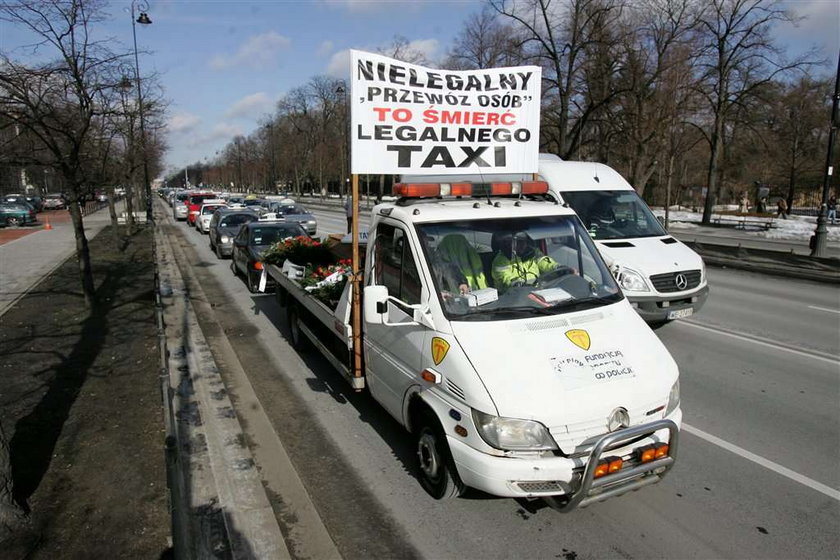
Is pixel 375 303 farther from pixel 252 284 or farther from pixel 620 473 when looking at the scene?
pixel 252 284

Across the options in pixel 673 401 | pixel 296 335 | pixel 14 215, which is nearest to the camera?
pixel 673 401

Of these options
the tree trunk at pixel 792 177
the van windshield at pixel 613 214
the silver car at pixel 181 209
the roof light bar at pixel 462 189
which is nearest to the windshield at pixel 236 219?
the van windshield at pixel 613 214

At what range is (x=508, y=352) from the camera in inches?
152

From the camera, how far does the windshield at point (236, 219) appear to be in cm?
1991

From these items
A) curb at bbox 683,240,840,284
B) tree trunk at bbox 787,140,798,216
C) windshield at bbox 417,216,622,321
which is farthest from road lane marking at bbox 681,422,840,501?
tree trunk at bbox 787,140,798,216

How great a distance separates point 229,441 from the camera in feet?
17.9

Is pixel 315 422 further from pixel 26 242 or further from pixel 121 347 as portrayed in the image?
pixel 26 242

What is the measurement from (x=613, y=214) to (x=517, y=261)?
546cm

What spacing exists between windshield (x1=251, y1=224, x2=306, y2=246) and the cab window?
8990mm

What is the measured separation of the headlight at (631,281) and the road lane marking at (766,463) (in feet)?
8.85

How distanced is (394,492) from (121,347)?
5.36 meters

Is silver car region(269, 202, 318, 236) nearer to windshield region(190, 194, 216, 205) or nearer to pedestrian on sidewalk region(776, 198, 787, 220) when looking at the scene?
windshield region(190, 194, 216, 205)

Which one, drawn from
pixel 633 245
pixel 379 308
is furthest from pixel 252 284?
pixel 379 308

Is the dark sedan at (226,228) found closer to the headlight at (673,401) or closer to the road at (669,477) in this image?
the road at (669,477)
